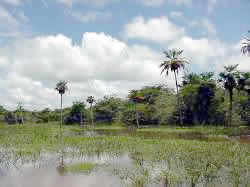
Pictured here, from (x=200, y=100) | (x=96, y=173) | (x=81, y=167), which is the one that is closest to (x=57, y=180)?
(x=96, y=173)

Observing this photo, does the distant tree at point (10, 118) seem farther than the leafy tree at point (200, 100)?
Yes

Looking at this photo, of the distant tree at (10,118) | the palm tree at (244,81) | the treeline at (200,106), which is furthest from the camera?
the distant tree at (10,118)

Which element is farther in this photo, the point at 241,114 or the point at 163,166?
the point at 241,114

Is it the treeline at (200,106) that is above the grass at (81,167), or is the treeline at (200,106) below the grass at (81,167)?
above

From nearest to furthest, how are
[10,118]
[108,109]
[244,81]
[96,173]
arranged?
[96,173] < [244,81] < [108,109] < [10,118]

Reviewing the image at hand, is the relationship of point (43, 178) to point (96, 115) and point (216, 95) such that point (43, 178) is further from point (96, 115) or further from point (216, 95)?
point (96, 115)

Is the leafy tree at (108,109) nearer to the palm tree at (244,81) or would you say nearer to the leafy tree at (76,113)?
the leafy tree at (76,113)

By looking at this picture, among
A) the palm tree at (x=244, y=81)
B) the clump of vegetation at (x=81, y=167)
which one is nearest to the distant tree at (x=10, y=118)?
the palm tree at (x=244, y=81)

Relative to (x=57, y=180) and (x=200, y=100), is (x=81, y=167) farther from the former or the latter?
(x=200, y=100)

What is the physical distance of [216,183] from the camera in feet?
49.8

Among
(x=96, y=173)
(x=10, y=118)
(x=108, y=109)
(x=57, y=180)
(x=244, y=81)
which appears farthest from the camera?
(x=10, y=118)

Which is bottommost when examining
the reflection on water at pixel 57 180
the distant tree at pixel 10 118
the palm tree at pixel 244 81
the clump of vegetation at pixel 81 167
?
the reflection on water at pixel 57 180

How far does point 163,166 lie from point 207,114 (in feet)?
174

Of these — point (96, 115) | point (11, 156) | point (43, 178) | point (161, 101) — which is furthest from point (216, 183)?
point (96, 115)
